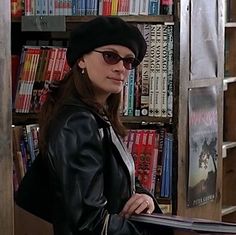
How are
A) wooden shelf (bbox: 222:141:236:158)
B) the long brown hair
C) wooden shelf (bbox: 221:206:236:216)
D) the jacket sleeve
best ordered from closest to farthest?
the jacket sleeve
the long brown hair
wooden shelf (bbox: 222:141:236:158)
wooden shelf (bbox: 221:206:236:216)

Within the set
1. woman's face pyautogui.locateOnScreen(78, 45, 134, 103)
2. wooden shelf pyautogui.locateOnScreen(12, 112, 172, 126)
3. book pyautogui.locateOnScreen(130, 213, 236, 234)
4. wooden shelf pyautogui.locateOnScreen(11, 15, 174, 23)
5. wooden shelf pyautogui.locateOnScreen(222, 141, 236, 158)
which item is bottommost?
wooden shelf pyautogui.locateOnScreen(222, 141, 236, 158)

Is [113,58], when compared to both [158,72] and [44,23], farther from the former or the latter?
[44,23]

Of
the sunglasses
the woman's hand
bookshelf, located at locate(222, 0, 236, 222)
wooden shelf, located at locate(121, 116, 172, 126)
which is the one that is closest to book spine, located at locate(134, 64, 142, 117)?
wooden shelf, located at locate(121, 116, 172, 126)

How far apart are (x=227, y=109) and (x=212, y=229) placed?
90.2 inches

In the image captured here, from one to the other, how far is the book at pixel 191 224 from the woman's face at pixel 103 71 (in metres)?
0.35

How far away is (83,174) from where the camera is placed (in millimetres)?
1811

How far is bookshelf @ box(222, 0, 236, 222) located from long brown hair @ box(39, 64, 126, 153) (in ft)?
6.52

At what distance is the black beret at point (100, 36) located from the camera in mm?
1984

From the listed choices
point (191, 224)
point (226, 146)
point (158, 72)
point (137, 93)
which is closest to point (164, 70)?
point (158, 72)

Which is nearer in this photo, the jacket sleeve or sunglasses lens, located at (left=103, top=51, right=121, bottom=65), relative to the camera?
the jacket sleeve

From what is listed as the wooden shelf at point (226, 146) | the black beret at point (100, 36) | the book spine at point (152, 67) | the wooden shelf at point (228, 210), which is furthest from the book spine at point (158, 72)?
the black beret at point (100, 36)

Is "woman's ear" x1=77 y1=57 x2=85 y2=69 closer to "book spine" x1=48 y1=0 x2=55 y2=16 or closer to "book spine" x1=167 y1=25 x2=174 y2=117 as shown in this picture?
"book spine" x1=167 y1=25 x2=174 y2=117

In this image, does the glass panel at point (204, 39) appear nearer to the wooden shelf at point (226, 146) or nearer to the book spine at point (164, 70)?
the book spine at point (164, 70)

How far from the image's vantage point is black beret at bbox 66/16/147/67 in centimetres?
198
